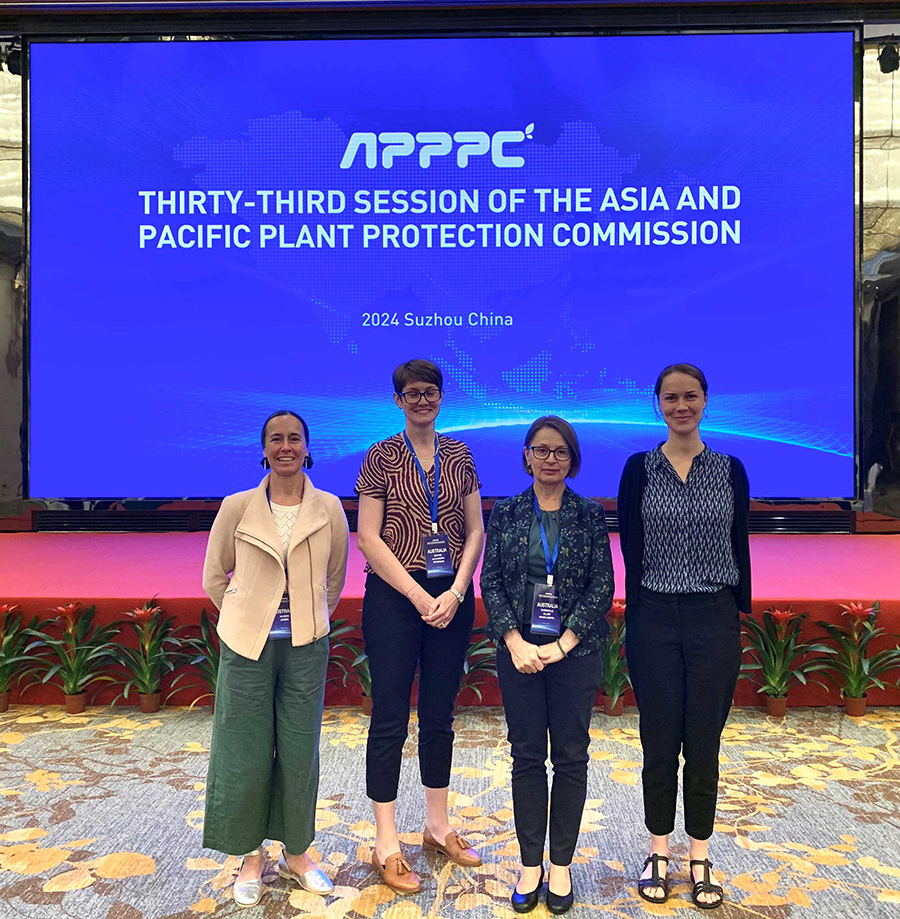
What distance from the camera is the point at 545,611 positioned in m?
1.95

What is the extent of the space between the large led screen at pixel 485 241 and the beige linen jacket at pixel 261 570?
3.03 meters

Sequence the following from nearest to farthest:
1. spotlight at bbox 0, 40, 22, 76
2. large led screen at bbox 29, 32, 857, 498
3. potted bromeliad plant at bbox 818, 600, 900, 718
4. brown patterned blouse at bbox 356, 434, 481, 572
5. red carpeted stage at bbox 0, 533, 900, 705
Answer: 1. brown patterned blouse at bbox 356, 434, 481, 572
2. potted bromeliad plant at bbox 818, 600, 900, 718
3. red carpeted stage at bbox 0, 533, 900, 705
4. large led screen at bbox 29, 32, 857, 498
5. spotlight at bbox 0, 40, 22, 76

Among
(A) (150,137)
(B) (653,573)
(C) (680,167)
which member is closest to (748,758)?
(B) (653,573)

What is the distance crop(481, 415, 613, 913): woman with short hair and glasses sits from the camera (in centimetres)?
198

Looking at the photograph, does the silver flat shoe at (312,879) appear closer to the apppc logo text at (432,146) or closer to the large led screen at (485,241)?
the large led screen at (485,241)

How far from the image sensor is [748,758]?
2.95m

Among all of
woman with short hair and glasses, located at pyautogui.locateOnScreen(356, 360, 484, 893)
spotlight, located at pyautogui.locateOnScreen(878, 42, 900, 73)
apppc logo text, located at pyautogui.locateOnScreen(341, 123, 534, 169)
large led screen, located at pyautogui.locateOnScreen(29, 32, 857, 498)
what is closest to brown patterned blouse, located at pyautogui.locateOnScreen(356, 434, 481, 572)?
woman with short hair and glasses, located at pyautogui.locateOnScreen(356, 360, 484, 893)

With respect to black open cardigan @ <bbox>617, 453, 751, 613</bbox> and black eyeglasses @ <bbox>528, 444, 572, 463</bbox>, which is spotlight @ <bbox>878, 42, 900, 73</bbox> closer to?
black open cardigan @ <bbox>617, 453, 751, 613</bbox>

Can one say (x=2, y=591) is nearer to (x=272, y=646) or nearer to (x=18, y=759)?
(x=18, y=759)

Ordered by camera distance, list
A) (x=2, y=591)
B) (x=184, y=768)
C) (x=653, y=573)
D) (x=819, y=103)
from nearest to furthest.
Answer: (x=653, y=573)
(x=184, y=768)
(x=2, y=591)
(x=819, y=103)

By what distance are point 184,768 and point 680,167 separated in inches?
165

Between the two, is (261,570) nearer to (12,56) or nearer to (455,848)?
(455,848)

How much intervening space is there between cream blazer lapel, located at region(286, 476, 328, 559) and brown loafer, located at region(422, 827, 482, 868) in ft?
2.91

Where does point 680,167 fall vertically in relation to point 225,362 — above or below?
above
